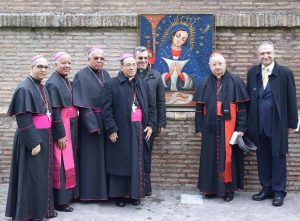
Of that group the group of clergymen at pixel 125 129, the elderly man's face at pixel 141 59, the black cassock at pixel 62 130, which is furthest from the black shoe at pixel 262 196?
the black cassock at pixel 62 130

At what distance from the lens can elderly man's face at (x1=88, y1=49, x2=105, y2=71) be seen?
5732 millimetres

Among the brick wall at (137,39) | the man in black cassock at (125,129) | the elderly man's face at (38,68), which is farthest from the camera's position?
the brick wall at (137,39)

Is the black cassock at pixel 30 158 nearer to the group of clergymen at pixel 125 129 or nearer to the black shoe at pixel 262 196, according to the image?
the group of clergymen at pixel 125 129

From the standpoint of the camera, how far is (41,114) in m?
5.17

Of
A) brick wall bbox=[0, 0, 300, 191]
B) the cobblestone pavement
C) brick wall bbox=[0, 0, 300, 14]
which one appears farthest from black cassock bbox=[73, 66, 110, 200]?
brick wall bbox=[0, 0, 300, 14]

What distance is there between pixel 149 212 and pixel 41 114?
5.96 ft

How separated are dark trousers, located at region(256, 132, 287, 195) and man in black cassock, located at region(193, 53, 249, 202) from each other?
0.28 meters

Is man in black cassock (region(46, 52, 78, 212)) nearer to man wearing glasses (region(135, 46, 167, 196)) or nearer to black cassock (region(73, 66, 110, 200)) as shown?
black cassock (region(73, 66, 110, 200))

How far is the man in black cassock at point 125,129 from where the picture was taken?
562 cm

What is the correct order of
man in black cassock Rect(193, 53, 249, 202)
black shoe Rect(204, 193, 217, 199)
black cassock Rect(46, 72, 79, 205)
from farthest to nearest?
black shoe Rect(204, 193, 217, 199) < man in black cassock Rect(193, 53, 249, 202) < black cassock Rect(46, 72, 79, 205)

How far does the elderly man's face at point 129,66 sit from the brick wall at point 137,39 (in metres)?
1.24

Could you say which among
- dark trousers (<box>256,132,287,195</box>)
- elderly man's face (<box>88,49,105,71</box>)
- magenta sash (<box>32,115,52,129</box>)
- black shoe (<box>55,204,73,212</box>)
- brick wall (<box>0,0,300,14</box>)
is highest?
brick wall (<box>0,0,300,14</box>)

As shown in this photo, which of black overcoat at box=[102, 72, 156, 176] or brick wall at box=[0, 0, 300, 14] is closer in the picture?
black overcoat at box=[102, 72, 156, 176]

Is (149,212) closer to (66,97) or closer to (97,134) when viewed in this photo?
(97,134)
